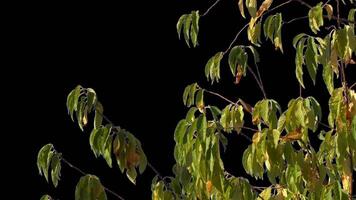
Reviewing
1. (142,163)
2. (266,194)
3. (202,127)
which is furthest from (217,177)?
(266,194)

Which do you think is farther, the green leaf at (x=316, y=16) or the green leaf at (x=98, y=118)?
the green leaf at (x=98, y=118)

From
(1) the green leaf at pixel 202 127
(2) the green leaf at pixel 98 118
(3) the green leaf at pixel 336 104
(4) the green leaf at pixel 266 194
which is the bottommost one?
(4) the green leaf at pixel 266 194

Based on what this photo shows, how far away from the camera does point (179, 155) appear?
7.36 feet

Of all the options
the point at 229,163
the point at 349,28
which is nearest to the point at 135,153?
the point at 349,28

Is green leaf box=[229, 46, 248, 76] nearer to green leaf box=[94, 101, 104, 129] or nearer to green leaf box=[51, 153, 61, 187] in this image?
green leaf box=[94, 101, 104, 129]

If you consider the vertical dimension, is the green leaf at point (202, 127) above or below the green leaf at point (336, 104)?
above

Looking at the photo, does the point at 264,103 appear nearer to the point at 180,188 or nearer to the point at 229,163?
the point at 180,188

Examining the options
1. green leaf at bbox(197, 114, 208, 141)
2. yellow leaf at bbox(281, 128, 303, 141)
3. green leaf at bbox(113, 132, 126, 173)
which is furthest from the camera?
green leaf at bbox(113, 132, 126, 173)

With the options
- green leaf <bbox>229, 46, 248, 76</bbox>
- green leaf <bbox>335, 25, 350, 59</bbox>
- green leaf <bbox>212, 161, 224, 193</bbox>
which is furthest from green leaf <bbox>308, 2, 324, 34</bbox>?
green leaf <bbox>212, 161, 224, 193</bbox>

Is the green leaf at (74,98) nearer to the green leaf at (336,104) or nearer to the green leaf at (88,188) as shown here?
the green leaf at (88,188)

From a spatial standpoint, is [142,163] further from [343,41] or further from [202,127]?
[343,41]

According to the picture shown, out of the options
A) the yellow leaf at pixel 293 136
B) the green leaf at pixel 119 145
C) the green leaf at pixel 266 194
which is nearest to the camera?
the yellow leaf at pixel 293 136

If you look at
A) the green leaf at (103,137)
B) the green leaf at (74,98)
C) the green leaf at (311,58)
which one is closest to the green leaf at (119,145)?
the green leaf at (103,137)

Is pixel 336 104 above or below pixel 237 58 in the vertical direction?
below
